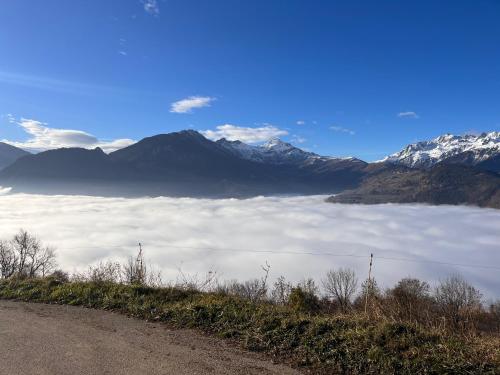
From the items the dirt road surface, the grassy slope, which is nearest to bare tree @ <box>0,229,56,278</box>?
the grassy slope

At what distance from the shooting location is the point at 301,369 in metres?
7.72

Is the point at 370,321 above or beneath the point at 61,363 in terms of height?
above

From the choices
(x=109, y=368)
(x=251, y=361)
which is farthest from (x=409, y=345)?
(x=109, y=368)

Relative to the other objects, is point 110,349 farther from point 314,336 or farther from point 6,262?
point 6,262

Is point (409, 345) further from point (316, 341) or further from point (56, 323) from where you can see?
point (56, 323)

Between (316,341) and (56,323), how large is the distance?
6864mm

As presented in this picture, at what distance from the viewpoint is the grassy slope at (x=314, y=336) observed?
7.40m

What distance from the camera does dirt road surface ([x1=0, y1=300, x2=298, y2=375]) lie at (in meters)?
7.86

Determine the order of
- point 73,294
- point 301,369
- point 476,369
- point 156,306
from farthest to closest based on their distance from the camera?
point 73,294 < point 156,306 < point 301,369 < point 476,369

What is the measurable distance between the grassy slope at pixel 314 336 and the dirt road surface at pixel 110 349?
56 cm

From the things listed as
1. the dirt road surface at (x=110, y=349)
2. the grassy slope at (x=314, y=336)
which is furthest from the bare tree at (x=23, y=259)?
the dirt road surface at (x=110, y=349)

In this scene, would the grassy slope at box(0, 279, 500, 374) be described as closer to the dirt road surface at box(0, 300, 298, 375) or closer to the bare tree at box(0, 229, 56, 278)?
the dirt road surface at box(0, 300, 298, 375)

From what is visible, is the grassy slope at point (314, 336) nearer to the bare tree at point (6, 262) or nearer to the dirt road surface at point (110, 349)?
A: the dirt road surface at point (110, 349)

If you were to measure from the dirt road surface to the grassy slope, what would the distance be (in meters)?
0.56
